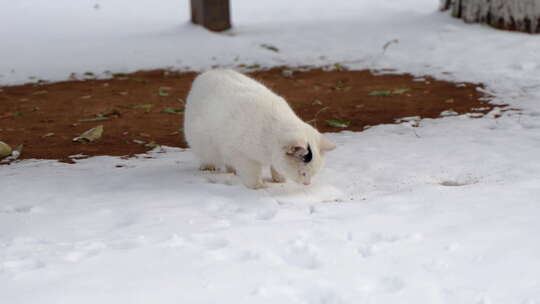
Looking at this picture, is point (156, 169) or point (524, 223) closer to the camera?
point (524, 223)

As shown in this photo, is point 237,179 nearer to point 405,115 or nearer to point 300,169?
point 300,169

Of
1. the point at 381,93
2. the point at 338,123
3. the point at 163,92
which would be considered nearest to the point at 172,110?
the point at 163,92

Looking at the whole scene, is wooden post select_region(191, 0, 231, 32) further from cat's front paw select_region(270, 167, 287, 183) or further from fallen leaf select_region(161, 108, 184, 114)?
cat's front paw select_region(270, 167, 287, 183)

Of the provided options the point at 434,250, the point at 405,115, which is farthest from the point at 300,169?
the point at 405,115

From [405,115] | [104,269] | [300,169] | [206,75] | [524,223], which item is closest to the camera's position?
[104,269]

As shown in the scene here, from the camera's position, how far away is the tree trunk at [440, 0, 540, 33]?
34.9 feet

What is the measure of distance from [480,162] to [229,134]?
7.22 ft

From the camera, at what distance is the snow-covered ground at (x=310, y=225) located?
11.2 feet

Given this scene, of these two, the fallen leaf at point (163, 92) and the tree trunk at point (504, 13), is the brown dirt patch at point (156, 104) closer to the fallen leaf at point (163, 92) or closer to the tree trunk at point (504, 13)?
the fallen leaf at point (163, 92)

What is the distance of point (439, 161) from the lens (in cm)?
570

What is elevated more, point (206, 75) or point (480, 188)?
point (206, 75)

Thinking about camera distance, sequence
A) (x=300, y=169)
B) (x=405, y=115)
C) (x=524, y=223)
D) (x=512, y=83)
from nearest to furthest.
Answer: (x=524, y=223)
(x=300, y=169)
(x=405, y=115)
(x=512, y=83)

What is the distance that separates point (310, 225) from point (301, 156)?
724 mm

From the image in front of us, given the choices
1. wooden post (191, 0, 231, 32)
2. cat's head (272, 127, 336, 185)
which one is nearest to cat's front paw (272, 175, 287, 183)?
cat's head (272, 127, 336, 185)
